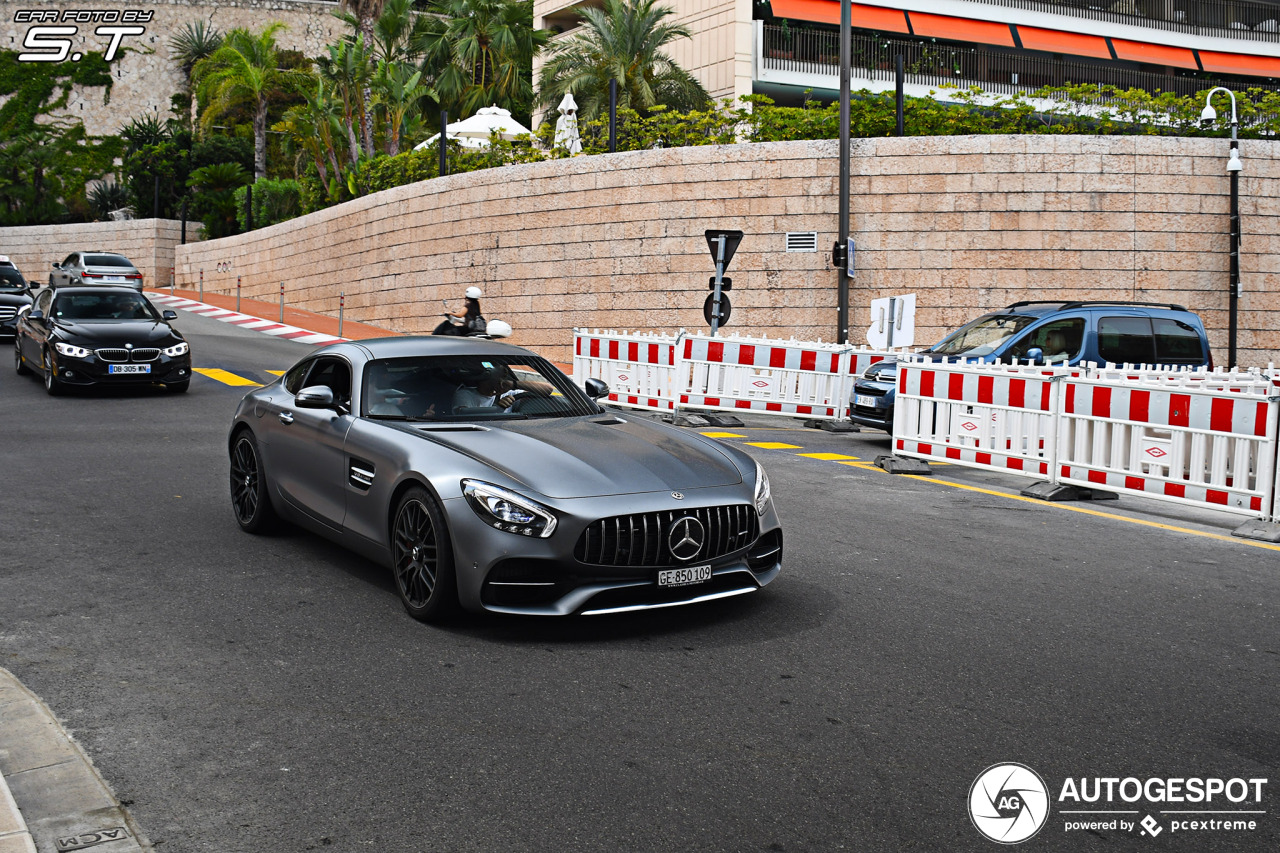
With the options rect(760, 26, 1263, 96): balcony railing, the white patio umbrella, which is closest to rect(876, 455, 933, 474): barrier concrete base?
the white patio umbrella

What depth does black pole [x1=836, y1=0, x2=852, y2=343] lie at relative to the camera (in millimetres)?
20594

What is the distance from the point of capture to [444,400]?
667cm

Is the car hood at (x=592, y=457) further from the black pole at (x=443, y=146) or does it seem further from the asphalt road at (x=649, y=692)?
the black pole at (x=443, y=146)

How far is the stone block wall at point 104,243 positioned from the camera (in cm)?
5478

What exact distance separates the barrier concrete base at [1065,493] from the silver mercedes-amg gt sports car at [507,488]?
4.81 metres

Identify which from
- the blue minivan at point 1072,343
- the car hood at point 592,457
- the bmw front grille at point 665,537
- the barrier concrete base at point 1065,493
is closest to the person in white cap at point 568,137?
the blue minivan at point 1072,343

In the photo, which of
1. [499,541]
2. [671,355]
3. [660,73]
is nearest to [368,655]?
[499,541]

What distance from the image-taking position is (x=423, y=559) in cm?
578

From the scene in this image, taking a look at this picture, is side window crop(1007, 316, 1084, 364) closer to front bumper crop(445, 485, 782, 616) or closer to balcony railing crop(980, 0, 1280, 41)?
front bumper crop(445, 485, 782, 616)

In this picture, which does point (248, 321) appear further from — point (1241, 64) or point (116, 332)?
point (1241, 64)

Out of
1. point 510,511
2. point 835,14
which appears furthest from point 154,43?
point 510,511

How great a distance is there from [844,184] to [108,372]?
12.3m

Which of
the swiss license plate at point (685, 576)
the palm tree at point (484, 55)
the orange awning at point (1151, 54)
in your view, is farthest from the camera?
the palm tree at point (484, 55)

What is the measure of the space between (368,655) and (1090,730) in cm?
296
